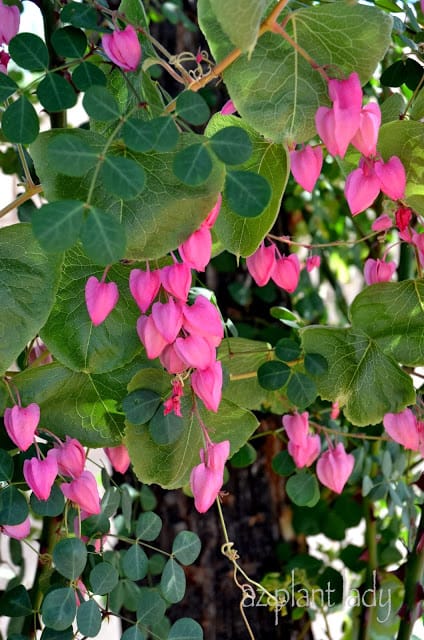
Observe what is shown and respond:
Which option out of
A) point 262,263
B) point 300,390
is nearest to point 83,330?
point 262,263

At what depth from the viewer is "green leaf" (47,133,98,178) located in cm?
63

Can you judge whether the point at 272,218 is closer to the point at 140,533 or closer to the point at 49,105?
the point at 49,105

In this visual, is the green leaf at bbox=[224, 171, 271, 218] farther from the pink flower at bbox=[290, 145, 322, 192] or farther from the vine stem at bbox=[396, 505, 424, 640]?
the vine stem at bbox=[396, 505, 424, 640]

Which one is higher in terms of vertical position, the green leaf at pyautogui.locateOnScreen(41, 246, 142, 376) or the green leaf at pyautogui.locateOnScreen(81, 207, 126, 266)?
the green leaf at pyautogui.locateOnScreen(81, 207, 126, 266)

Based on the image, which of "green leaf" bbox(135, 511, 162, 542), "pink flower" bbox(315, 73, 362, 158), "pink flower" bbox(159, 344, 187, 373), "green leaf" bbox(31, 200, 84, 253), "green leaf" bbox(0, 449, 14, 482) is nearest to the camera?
"green leaf" bbox(31, 200, 84, 253)

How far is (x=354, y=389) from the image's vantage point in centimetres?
103

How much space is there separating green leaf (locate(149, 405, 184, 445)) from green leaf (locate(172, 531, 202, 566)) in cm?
11

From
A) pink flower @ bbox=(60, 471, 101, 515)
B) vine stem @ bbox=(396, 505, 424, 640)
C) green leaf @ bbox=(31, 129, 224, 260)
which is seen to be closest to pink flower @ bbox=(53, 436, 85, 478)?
pink flower @ bbox=(60, 471, 101, 515)

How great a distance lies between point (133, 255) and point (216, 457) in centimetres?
20

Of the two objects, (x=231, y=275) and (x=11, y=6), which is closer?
(x=11, y=6)

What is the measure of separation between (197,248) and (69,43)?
198 millimetres

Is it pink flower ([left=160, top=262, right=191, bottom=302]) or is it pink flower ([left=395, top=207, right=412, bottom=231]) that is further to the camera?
pink flower ([left=395, top=207, right=412, bottom=231])

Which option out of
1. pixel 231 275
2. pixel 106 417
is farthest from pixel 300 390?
pixel 231 275

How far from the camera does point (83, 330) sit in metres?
0.85
